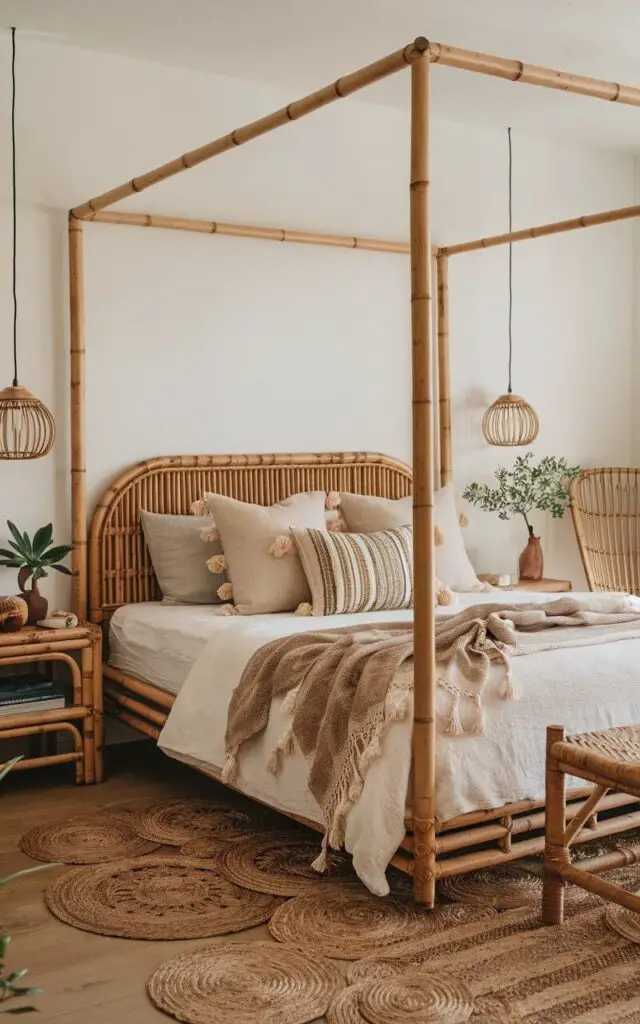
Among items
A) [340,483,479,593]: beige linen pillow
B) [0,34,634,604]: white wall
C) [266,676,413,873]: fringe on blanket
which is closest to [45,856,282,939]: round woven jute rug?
[266,676,413,873]: fringe on blanket

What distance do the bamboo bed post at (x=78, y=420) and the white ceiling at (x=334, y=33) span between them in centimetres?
72

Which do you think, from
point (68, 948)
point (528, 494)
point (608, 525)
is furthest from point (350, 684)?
point (608, 525)

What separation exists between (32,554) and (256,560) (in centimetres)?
82

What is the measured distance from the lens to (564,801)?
283 centimetres

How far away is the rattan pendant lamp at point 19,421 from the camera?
4.11 m

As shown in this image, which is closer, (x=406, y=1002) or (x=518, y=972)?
(x=406, y=1002)

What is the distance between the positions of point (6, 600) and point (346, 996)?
2.02 metres

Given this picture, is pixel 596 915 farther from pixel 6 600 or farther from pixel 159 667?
pixel 6 600

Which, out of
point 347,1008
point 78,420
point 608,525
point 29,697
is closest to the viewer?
point 347,1008

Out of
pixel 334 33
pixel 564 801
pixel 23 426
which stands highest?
pixel 334 33

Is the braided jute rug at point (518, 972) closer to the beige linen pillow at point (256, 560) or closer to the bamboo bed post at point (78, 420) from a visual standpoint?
the beige linen pillow at point (256, 560)

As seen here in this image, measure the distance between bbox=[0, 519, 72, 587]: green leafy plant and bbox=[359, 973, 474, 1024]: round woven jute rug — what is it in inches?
83.7

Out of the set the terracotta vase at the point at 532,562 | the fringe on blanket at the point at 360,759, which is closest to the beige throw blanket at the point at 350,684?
the fringe on blanket at the point at 360,759

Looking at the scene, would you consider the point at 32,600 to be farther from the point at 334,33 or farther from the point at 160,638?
the point at 334,33
